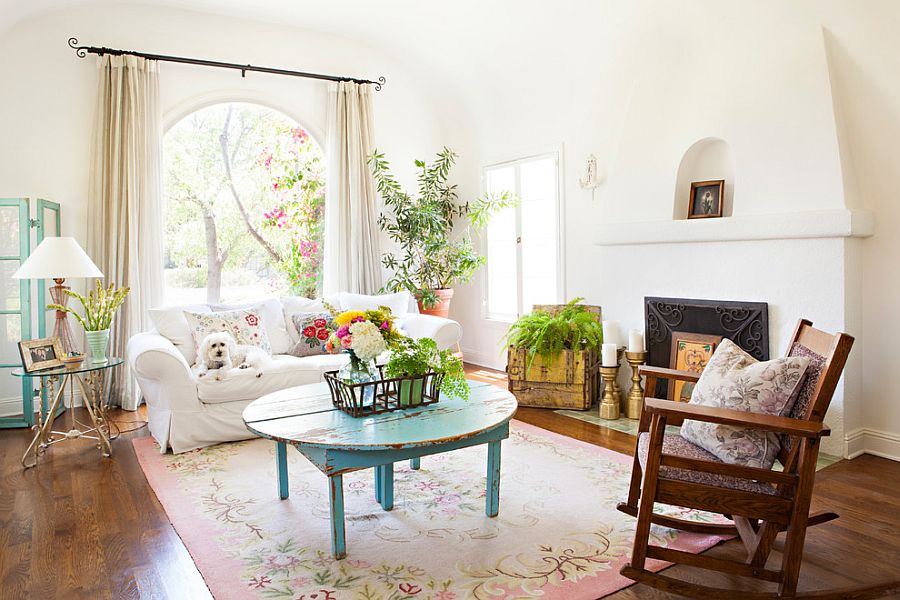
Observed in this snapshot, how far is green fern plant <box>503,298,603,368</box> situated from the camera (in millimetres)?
4488

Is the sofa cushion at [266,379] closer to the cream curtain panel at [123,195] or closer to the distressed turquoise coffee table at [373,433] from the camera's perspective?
the distressed turquoise coffee table at [373,433]

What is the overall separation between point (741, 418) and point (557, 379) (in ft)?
8.15

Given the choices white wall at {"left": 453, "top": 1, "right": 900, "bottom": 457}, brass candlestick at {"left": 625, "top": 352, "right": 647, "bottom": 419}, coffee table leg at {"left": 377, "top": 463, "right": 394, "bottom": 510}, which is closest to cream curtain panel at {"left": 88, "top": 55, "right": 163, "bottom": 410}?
coffee table leg at {"left": 377, "top": 463, "right": 394, "bottom": 510}

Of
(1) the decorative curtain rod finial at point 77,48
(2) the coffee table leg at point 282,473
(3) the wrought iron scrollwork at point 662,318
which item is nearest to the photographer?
(2) the coffee table leg at point 282,473

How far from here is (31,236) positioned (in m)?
4.24

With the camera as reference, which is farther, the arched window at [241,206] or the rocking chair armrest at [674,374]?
the arched window at [241,206]

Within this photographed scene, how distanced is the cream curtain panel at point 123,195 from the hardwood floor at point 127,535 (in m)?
1.31

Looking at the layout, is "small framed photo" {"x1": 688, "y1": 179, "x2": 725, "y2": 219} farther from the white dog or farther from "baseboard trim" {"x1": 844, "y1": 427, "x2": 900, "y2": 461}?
the white dog

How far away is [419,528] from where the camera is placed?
2.61m

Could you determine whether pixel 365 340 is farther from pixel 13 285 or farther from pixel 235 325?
pixel 13 285

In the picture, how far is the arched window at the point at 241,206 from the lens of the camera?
5.56 metres

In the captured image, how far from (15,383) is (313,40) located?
3.53 meters

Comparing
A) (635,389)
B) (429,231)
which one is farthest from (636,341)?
(429,231)

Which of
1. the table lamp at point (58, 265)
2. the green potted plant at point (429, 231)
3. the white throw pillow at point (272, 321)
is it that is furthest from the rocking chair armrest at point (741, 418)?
the green potted plant at point (429, 231)
